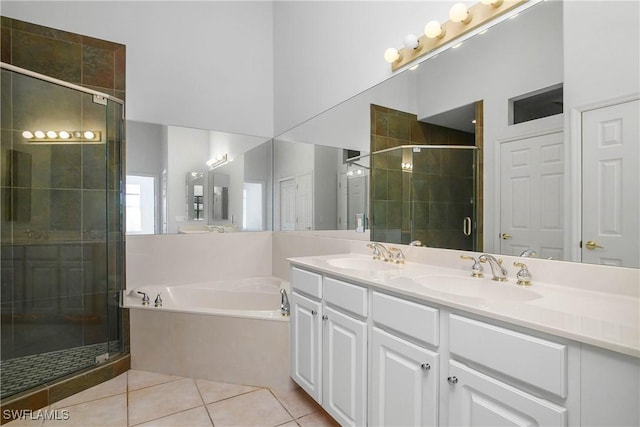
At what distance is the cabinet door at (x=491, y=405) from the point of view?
838 millimetres

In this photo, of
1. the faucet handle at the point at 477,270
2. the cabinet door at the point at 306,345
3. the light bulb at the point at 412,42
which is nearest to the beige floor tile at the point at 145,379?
the cabinet door at the point at 306,345

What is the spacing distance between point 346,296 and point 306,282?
1.23ft

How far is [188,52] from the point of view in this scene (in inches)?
119

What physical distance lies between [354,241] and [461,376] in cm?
136

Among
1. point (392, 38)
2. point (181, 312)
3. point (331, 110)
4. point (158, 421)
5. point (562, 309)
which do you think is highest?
point (392, 38)

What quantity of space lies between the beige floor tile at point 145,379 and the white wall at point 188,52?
1.97 meters

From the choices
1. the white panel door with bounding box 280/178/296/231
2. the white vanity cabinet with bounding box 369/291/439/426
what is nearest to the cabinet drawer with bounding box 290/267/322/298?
the white vanity cabinet with bounding box 369/291/439/426

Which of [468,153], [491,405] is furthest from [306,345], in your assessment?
[468,153]

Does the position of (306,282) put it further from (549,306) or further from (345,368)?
(549,306)

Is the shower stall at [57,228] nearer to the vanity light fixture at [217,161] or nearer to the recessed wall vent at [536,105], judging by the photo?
the vanity light fixture at [217,161]

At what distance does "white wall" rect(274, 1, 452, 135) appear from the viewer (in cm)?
198

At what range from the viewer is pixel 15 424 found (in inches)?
69.6

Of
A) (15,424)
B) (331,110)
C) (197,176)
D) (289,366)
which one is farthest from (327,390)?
(197,176)

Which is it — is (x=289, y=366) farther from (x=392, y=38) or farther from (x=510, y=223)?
(x=392, y=38)
